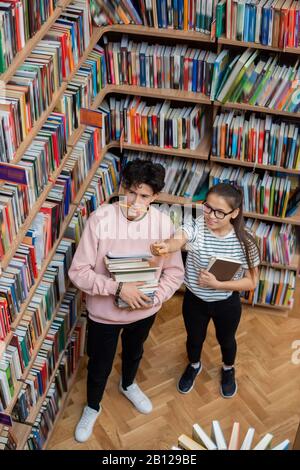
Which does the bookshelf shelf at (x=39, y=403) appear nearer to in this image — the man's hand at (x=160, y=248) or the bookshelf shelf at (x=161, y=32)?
the man's hand at (x=160, y=248)

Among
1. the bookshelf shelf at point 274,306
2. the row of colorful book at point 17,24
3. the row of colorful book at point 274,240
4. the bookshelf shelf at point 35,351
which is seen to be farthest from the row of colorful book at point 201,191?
the row of colorful book at point 17,24

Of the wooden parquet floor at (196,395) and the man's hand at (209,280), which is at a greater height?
the man's hand at (209,280)

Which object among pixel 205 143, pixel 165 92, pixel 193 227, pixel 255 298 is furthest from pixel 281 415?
pixel 165 92

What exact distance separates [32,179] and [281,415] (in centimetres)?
183

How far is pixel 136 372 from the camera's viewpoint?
3641mm

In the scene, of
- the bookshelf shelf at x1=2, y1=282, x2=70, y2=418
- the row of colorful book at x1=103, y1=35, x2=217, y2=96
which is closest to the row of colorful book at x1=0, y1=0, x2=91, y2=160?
the row of colorful book at x1=103, y1=35, x2=217, y2=96

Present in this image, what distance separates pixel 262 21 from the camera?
10.4ft

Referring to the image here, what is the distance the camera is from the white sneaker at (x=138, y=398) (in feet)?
11.5

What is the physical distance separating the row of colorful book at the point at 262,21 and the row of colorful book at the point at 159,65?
0.21m

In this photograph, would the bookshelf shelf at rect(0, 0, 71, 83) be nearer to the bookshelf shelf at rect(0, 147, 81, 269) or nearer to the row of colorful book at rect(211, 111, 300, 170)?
the bookshelf shelf at rect(0, 147, 81, 269)

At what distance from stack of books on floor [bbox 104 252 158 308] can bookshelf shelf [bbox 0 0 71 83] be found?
0.92 m

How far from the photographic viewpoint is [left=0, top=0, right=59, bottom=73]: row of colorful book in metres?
2.23
